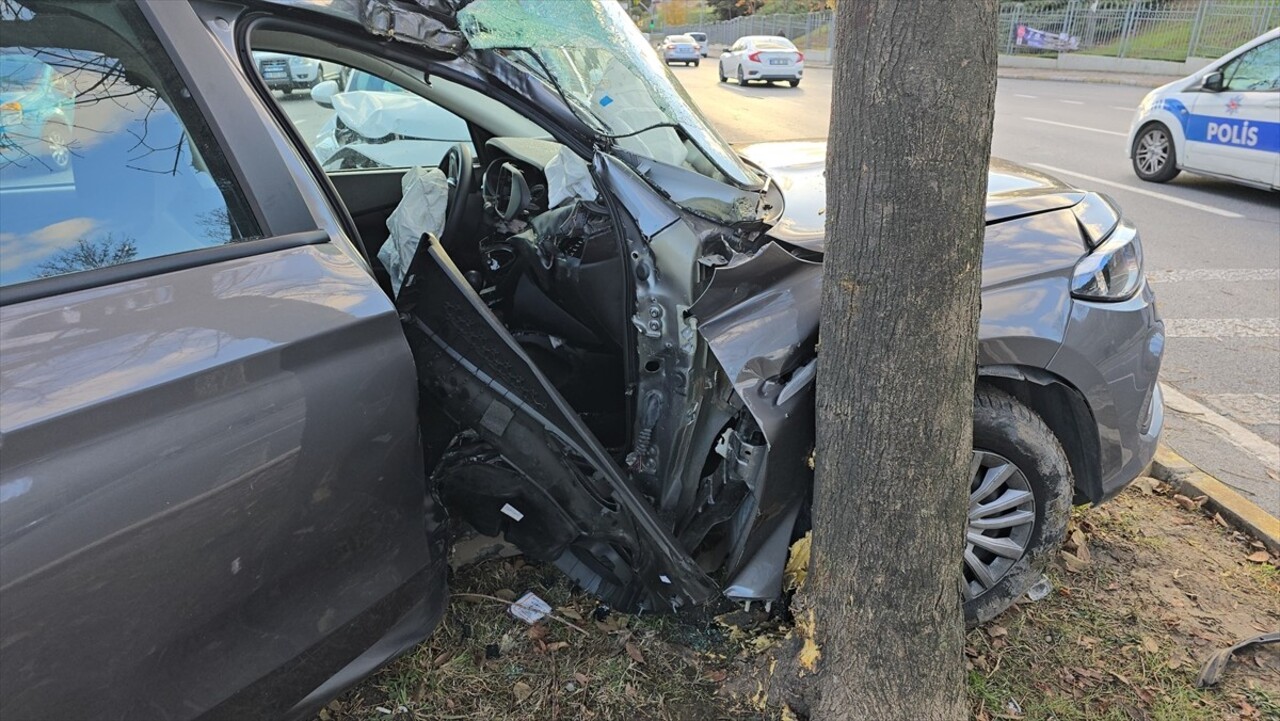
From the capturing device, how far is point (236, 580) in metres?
1.62

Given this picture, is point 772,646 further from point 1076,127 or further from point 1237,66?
point 1076,127

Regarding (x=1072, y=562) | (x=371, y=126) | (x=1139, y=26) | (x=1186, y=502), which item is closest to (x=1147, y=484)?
(x=1186, y=502)

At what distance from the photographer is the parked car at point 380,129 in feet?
11.0

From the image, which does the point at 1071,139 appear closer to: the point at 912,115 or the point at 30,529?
the point at 912,115

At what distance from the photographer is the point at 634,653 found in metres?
2.48

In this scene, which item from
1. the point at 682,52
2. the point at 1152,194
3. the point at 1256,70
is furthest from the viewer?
the point at 682,52

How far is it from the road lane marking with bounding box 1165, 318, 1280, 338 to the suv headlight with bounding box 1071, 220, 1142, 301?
2854mm

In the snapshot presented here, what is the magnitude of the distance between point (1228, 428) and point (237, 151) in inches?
167

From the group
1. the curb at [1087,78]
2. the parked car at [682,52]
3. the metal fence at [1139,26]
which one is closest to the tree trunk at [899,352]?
the metal fence at [1139,26]

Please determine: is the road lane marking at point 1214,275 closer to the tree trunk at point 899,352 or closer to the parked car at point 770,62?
the tree trunk at point 899,352

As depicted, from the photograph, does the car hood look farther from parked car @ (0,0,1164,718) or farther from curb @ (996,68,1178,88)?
curb @ (996,68,1178,88)

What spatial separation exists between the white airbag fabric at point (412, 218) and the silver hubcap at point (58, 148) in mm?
809

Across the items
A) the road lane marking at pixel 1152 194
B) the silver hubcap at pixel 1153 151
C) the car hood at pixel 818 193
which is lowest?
the road lane marking at pixel 1152 194

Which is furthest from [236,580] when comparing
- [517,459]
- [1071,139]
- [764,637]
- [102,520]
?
[1071,139]
